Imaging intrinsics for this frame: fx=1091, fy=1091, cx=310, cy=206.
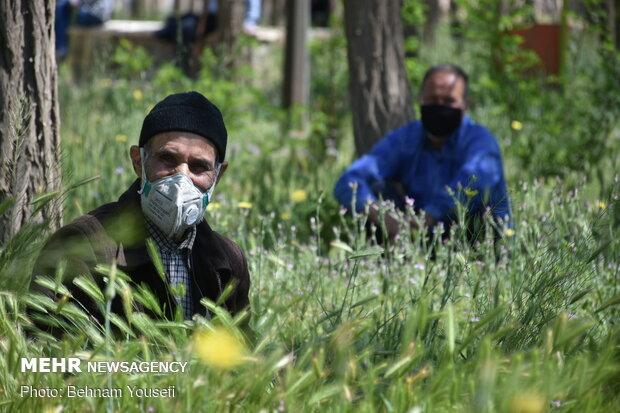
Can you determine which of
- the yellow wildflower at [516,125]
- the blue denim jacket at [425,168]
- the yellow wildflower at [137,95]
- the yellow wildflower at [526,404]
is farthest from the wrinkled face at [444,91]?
the yellow wildflower at [526,404]

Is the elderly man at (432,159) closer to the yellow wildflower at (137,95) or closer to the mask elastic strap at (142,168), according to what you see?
the mask elastic strap at (142,168)

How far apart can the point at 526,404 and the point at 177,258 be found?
4.77ft

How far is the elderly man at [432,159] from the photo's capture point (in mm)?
5125

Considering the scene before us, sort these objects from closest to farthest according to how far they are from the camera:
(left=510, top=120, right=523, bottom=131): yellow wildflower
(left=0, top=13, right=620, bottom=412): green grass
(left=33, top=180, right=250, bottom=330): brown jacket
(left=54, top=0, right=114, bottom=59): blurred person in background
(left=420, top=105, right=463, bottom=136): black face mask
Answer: (left=0, top=13, right=620, bottom=412): green grass
(left=33, top=180, right=250, bottom=330): brown jacket
(left=420, top=105, right=463, bottom=136): black face mask
(left=510, top=120, right=523, bottom=131): yellow wildflower
(left=54, top=0, right=114, bottom=59): blurred person in background

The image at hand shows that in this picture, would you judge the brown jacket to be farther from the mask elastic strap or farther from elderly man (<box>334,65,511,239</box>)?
elderly man (<box>334,65,511,239</box>)

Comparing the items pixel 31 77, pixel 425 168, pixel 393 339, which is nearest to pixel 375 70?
pixel 425 168

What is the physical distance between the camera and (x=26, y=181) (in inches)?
129

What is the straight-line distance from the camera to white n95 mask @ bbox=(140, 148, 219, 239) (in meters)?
2.77

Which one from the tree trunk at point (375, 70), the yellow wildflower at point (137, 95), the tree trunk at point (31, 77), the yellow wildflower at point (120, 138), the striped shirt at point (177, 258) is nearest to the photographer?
the striped shirt at point (177, 258)

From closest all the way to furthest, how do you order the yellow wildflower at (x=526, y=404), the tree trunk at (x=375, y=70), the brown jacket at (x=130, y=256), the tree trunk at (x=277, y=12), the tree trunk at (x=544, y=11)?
the yellow wildflower at (x=526, y=404)
the brown jacket at (x=130, y=256)
the tree trunk at (x=375, y=70)
the tree trunk at (x=544, y=11)
the tree trunk at (x=277, y=12)

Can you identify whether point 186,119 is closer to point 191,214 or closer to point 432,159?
point 191,214

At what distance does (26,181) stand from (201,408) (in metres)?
1.48

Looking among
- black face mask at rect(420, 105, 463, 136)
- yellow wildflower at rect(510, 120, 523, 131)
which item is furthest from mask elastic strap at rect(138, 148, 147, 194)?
yellow wildflower at rect(510, 120, 523, 131)

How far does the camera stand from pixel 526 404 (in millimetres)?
1638
